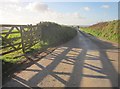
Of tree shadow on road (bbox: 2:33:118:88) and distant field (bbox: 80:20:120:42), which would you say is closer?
tree shadow on road (bbox: 2:33:118:88)

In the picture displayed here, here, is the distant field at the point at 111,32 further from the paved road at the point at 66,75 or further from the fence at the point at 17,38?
the paved road at the point at 66,75

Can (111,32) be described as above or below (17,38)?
below

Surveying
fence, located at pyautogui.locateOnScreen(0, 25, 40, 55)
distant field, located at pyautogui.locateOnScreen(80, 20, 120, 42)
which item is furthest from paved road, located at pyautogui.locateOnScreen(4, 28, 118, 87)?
distant field, located at pyautogui.locateOnScreen(80, 20, 120, 42)

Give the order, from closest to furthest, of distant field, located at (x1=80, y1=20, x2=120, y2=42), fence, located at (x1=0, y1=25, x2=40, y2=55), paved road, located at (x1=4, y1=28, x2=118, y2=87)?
paved road, located at (x1=4, y1=28, x2=118, y2=87), fence, located at (x1=0, y1=25, x2=40, y2=55), distant field, located at (x1=80, y1=20, x2=120, y2=42)

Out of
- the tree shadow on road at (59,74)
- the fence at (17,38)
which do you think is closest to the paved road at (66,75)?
the tree shadow on road at (59,74)

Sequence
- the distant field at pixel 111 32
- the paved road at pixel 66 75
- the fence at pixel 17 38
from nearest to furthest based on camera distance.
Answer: the paved road at pixel 66 75
the fence at pixel 17 38
the distant field at pixel 111 32

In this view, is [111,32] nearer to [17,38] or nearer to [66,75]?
[17,38]

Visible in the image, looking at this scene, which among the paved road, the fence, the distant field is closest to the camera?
the paved road

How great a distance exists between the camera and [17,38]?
488 inches

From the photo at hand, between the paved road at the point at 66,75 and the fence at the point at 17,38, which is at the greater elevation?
the fence at the point at 17,38

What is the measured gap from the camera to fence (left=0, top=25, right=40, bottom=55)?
35.6 ft

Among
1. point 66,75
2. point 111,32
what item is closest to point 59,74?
point 66,75

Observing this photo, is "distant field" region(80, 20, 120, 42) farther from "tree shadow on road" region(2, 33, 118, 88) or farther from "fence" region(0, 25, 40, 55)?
"tree shadow on road" region(2, 33, 118, 88)

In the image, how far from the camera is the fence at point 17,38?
10844mm
